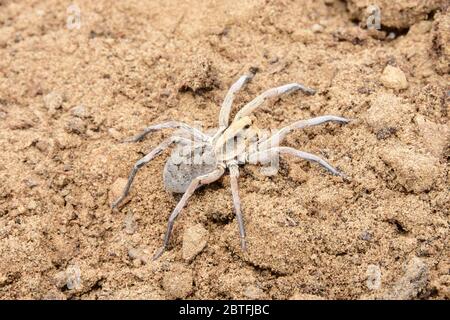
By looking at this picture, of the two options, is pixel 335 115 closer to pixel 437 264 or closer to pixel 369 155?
pixel 369 155

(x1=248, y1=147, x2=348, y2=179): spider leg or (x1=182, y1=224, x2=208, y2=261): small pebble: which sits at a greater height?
(x1=248, y1=147, x2=348, y2=179): spider leg

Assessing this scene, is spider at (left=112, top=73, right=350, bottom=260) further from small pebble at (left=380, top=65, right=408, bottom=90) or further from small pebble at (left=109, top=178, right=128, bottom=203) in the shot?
small pebble at (left=380, top=65, right=408, bottom=90)

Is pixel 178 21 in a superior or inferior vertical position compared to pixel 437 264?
superior

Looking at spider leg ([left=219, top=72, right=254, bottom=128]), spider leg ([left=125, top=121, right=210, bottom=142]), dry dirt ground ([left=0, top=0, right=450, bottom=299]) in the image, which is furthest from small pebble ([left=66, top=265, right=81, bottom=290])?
spider leg ([left=219, top=72, right=254, bottom=128])

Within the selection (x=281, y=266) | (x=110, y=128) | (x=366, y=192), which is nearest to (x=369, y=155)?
(x=366, y=192)

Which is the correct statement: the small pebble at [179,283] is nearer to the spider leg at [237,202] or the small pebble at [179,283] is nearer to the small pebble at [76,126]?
the spider leg at [237,202]

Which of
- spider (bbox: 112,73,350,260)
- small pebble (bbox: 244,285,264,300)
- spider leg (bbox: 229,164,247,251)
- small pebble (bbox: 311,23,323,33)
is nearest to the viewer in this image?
small pebble (bbox: 244,285,264,300)

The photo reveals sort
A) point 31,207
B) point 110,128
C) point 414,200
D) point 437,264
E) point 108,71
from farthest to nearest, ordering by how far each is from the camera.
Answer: point 108,71 < point 110,128 < point 31,207 < point 414,200 < point 437,264
